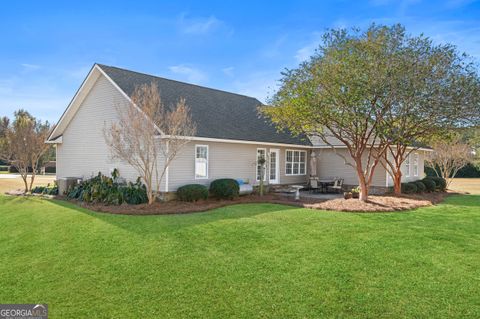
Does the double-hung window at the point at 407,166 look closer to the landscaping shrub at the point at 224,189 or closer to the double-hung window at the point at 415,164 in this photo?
the double-hung window at the point at 415,164

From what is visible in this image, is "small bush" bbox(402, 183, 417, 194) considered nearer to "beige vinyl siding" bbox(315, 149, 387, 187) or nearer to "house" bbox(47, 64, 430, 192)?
"house" bbox(47, 64, 430, 192)

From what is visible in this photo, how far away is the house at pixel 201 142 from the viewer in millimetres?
15289

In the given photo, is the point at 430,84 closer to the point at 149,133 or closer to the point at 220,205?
the point at 220,205

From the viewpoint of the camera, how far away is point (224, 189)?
14781 millimetres

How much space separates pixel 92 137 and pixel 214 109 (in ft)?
20.3

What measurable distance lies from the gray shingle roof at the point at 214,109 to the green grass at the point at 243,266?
6.53 meters

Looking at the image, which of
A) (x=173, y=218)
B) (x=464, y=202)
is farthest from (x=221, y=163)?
(x=464, y=202)

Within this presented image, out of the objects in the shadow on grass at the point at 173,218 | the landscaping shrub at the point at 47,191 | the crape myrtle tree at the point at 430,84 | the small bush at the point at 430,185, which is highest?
the crape myrtle tree at the point at 430,84

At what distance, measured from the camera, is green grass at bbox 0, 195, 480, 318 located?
499cm

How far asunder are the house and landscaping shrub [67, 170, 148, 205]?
35.0 inches

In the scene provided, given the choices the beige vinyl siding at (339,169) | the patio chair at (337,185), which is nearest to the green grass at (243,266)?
the patio chair at (337,185)

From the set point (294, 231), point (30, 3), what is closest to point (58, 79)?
point (30, 3)

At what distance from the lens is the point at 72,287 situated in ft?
18.9

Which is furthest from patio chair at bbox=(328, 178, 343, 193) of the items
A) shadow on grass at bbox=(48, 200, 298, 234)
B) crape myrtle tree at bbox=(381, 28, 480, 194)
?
shadow on grass at bbox=(48, 200, 298, 234)
